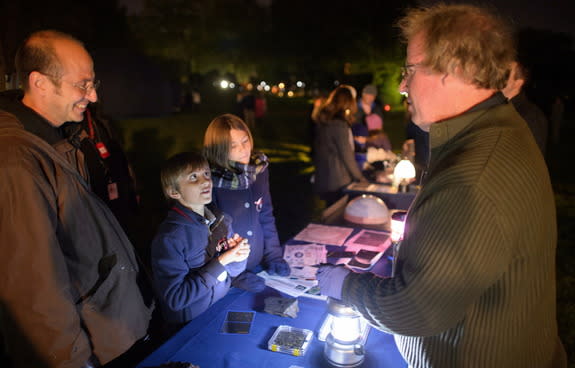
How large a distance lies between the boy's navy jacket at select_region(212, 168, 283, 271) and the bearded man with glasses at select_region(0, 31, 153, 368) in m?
0.85

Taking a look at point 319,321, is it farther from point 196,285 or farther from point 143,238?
point 143,238

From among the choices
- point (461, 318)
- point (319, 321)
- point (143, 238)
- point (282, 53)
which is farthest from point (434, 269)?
point (282, 53)

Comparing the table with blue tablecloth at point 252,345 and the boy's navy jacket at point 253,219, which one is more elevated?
the boy's navy jacket at point 253,219

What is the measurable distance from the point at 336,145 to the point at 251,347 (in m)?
3.41

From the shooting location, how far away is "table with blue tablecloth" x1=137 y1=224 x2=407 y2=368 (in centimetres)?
162

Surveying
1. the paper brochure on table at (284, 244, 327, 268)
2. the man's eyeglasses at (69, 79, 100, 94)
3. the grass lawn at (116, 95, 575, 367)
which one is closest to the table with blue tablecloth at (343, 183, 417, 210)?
the grass lawn at (116, 95, 575, 367)

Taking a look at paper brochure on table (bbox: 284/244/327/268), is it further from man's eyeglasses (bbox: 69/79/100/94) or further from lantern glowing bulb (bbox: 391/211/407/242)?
man's eyeglasses (bbox: 69/79/100/94)

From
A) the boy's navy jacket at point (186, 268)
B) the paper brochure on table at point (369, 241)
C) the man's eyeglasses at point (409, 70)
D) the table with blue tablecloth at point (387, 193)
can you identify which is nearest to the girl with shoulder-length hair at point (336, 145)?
the table with blue tablecloth at point (387, 193)

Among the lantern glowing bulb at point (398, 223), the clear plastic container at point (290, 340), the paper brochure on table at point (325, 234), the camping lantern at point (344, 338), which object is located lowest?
the paper brochure on table at point (325, 234)

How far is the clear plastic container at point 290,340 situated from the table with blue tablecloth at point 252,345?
0.07 feet

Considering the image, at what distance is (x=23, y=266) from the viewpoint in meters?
1.52

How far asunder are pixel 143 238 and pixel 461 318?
16.6 feet

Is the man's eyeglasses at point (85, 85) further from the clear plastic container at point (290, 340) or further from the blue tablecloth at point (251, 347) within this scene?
the clear plastic container at point (290, 340)

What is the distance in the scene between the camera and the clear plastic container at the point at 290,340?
5.45 feet
